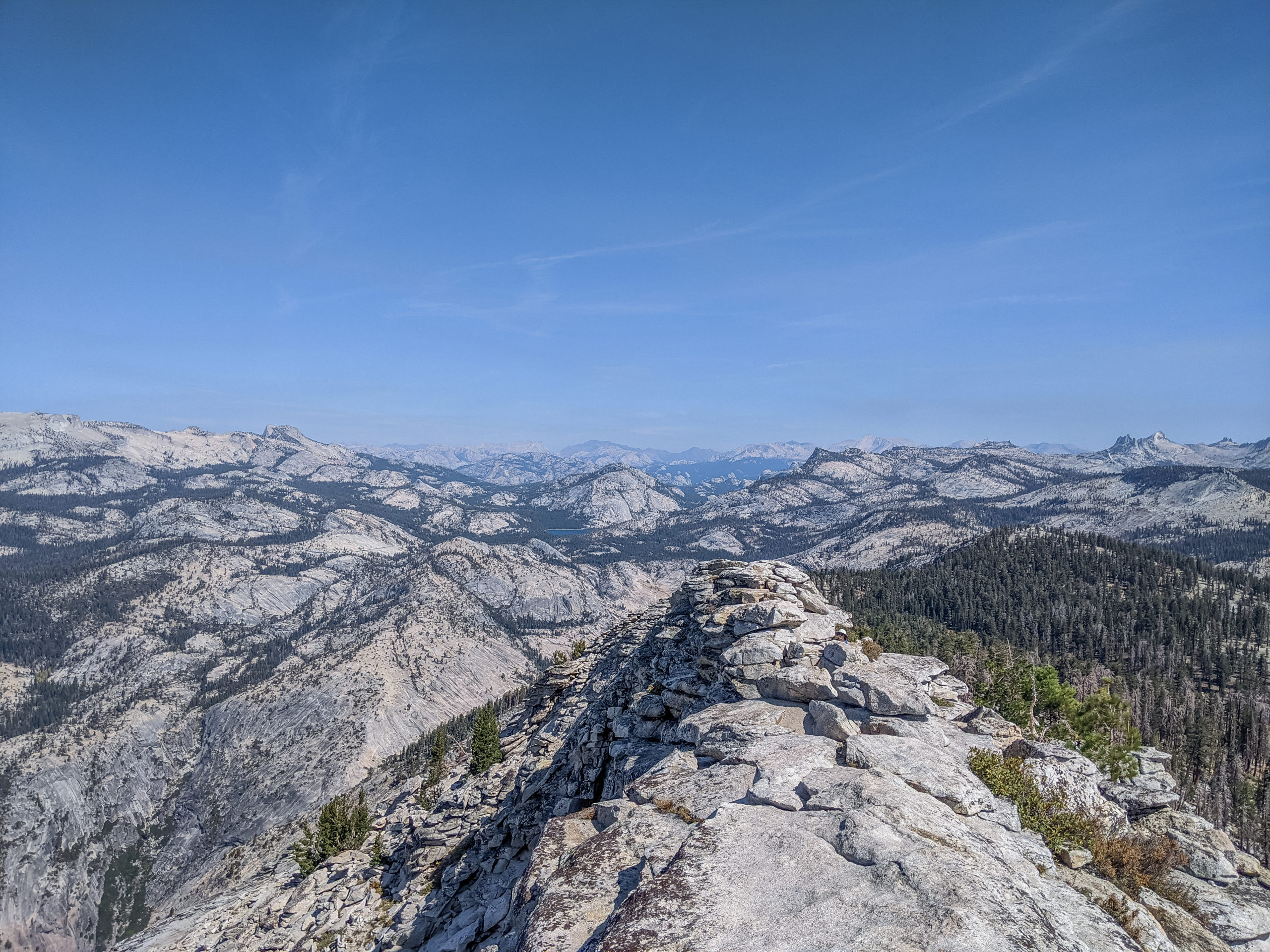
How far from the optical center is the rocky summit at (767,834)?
11641 mm

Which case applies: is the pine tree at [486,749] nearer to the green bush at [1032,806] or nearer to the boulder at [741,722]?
the boulder at [741,722]

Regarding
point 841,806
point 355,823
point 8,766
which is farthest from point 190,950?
point 8,766

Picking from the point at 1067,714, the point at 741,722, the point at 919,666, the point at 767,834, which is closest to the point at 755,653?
the point at 741,722

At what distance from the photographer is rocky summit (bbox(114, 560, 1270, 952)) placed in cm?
1164

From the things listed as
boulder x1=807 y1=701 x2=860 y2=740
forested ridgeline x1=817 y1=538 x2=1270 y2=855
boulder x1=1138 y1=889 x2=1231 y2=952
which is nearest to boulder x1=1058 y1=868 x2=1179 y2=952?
boulder x1=1138 y1=889 x2=1231 y2=952

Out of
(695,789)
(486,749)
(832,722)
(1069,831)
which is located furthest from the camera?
(486,749)

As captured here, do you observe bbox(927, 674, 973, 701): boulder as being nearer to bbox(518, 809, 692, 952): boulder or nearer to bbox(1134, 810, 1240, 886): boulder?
bbox(1134, 810, 1240, 886): boulder

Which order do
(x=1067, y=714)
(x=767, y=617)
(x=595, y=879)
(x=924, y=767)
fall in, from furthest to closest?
1. (x=1067, y=714)
2. (x=767, y=617)
3. (x=924, y=767)
4. (x=595, y=879)

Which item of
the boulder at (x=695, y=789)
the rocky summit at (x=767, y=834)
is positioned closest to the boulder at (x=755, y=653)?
the rocky summit at (x=767, y=834)

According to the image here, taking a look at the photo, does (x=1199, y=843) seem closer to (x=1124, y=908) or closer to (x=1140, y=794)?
(x=1140, y=794)

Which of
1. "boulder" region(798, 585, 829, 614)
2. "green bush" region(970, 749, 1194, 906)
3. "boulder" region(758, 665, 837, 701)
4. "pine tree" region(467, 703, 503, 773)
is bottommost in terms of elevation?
"pine tree" region(467, 703, 503, 773)

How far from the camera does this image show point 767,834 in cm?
1448

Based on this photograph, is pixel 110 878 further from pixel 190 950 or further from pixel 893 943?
pixel 893 943

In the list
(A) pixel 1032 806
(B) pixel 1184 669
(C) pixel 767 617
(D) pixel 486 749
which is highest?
(C) pixel 767 617
